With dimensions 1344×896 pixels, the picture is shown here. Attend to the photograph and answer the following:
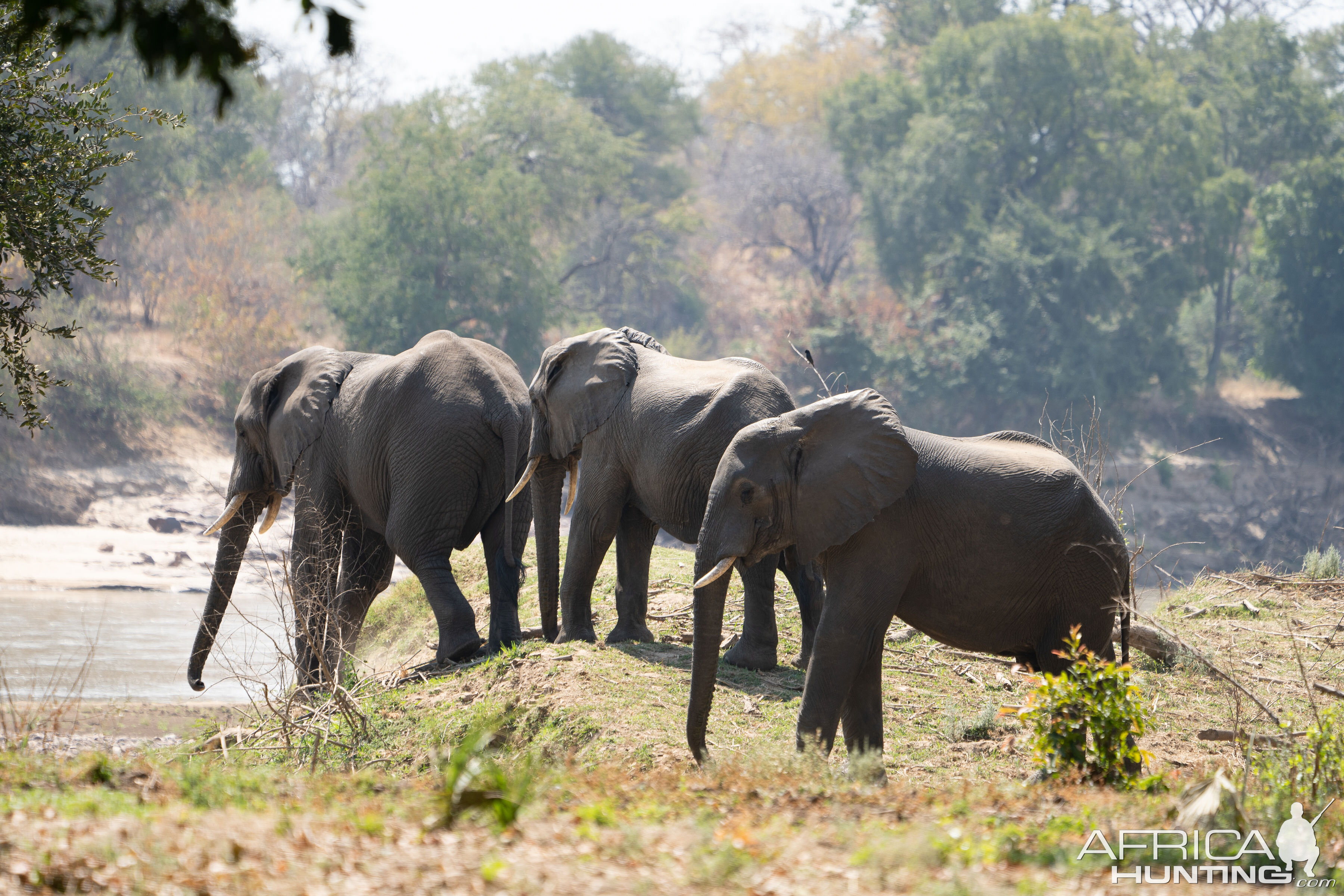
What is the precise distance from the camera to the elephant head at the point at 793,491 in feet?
21.6

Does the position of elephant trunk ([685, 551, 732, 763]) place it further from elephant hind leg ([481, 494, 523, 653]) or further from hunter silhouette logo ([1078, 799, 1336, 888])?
elephant hind leg ([481, 494, 523, 653])

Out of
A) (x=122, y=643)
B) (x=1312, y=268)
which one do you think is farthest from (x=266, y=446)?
(x=1312, y=268)

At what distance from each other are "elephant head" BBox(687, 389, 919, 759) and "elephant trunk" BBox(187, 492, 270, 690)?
5.08 metres

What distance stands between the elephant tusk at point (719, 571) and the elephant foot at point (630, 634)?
3220mm

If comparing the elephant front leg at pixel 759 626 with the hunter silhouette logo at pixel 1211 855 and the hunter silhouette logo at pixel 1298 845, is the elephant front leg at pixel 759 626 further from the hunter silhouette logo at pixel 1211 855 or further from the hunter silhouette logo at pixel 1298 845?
the hunter silhouette logo at pixel 1298 845

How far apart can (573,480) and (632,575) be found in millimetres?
1222

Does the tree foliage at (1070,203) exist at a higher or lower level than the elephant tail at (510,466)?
higher

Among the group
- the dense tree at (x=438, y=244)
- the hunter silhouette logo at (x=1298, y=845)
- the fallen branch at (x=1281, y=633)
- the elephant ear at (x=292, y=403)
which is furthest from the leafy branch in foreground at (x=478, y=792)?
the dense tree at (x=438, y=244)

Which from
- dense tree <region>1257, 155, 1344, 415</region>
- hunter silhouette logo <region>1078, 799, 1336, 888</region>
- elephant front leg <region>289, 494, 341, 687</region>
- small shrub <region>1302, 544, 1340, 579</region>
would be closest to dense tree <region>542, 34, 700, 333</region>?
dense tree <region>1257, 155, 1344, 415</region>

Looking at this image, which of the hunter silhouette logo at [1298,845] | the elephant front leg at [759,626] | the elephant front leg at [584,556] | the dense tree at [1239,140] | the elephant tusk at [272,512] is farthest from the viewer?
the dense tree at [1239,140]

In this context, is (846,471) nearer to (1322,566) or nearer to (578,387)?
(578,387)

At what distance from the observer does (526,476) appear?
31.7 ft

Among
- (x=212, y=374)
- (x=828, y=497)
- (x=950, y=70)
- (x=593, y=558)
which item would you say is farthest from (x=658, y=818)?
(x=950, y=70)

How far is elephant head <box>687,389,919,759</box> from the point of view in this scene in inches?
259
